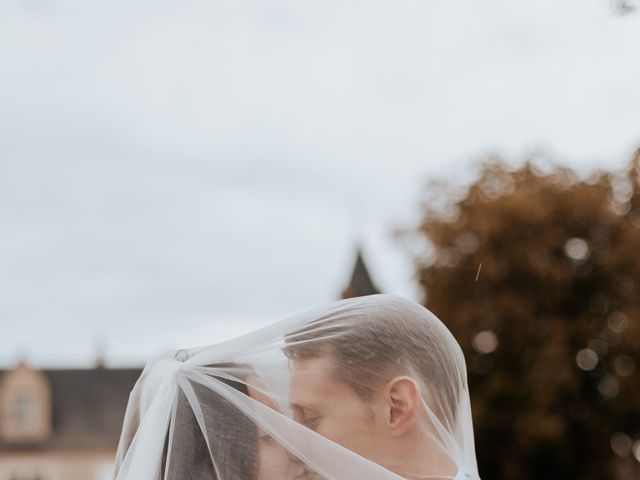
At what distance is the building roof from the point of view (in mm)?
54312

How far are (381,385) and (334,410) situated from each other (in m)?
0.13

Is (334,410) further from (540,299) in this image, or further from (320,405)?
(540,299)

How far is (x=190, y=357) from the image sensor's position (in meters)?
3.38

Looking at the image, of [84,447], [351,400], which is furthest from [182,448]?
[84,447]

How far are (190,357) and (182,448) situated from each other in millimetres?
410

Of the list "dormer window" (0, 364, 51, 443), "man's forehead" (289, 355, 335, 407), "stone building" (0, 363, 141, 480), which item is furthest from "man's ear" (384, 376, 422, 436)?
"dormer window" (0, 364, 51, 443)

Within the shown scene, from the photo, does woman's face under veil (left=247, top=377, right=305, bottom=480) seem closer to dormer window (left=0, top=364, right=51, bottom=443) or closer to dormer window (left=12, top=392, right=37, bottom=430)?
dormer window (left=0, top=364, right=51, bottom=443)

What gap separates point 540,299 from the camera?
3322 centimetres

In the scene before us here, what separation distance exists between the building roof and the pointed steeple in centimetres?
1089

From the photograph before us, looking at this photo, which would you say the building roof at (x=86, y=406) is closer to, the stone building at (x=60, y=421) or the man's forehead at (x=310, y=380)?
the stone building at (x=60, y=421)

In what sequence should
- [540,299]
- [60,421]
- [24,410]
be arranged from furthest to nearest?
[60,421] < [24,410] < [540,299]

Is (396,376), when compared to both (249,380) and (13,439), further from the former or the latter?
(13,439)

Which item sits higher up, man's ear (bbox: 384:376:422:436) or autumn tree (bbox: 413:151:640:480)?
man's ear (bbox: 384:376:422:436)

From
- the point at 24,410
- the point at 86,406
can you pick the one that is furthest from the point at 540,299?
the point at 24,410
